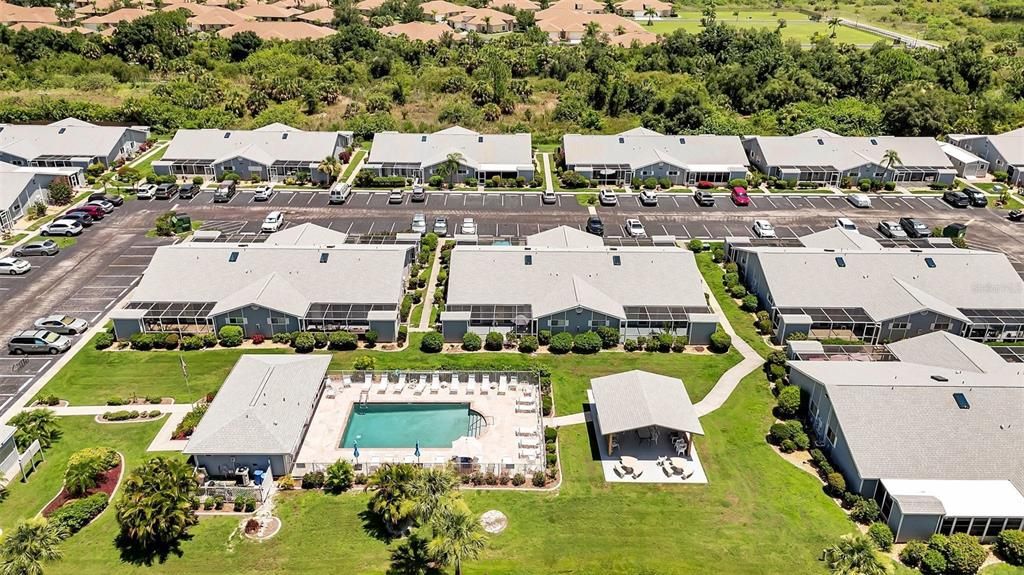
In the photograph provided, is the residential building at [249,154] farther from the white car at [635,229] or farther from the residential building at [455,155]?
the white car at [635,229]

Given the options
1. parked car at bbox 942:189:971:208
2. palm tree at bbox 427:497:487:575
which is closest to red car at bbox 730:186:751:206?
parked car at bbox 942:189:971:208

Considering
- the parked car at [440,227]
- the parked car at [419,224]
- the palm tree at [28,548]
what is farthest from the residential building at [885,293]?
the palm tree at [28,548]

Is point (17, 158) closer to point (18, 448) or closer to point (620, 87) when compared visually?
point (18, 448)

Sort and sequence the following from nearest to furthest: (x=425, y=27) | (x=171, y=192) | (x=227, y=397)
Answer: (x=227, y=397), (x=171, y=192), (x=425, y=27)

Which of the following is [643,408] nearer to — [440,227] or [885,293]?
[885,293]

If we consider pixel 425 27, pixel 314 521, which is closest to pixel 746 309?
pixel 314 521

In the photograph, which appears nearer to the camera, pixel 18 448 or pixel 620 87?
pixel 18 448

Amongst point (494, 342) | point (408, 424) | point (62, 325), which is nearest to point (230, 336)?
point (62, 325)
